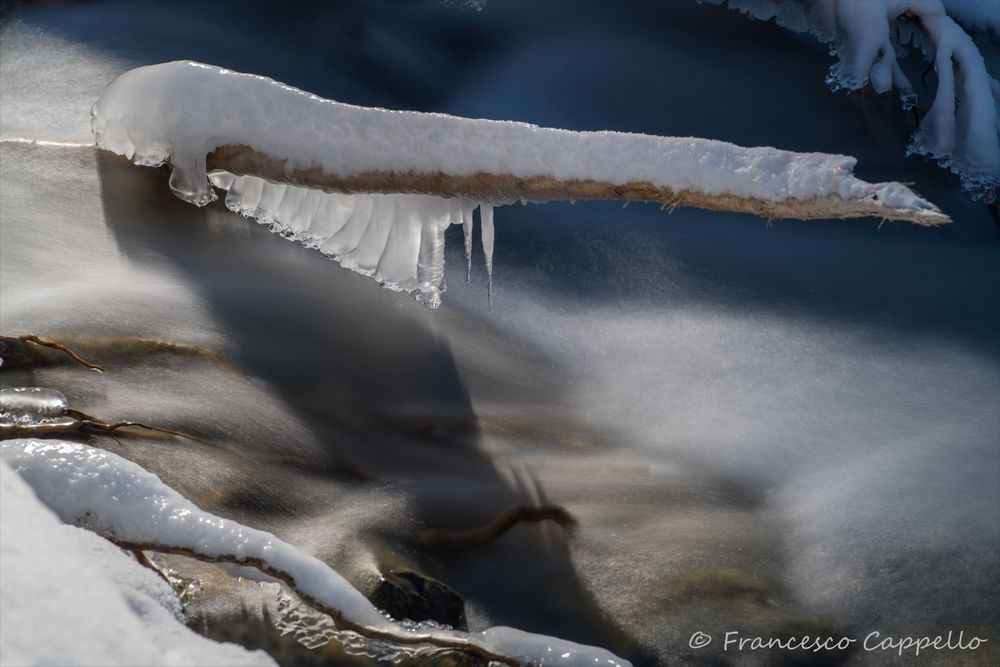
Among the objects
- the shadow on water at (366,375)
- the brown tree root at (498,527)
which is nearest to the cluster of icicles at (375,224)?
the shadow on water at (366,375)

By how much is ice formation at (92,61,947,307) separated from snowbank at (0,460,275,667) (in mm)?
1266

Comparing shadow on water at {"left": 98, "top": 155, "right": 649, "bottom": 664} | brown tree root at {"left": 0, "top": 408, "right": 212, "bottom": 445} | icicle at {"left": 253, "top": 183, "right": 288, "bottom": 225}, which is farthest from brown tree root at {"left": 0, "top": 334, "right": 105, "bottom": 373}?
icicle at {"left": 253, "top": 183, "right": 288, "bottom": 225}

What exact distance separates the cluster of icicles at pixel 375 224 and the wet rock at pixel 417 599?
38.6 inches

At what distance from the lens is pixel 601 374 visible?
12.5 feet

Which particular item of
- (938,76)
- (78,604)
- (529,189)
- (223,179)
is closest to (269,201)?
(223,179)

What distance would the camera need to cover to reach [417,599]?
246 centimetres

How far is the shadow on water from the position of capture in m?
2.74

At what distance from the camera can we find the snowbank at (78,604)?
1876 millimetres

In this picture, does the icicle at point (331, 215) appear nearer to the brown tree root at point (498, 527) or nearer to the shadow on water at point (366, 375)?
the shadow on water at point (366, 375)

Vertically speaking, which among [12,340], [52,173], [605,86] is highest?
[605,86]

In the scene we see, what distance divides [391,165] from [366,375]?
79 centimetres

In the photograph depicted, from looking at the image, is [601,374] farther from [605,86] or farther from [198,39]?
[198,39]

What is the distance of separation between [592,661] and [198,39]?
401 cm

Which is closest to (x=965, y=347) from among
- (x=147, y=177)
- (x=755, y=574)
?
(x=755, y=574)
